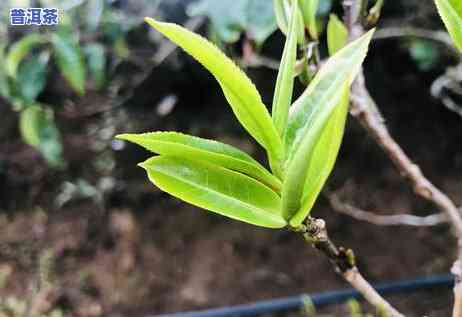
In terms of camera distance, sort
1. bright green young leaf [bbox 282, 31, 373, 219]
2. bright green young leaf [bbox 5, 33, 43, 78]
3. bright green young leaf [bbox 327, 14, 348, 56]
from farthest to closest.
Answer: bright green young leaf [bbox 5, 33, 43, 78]
bright green young leaf [bbox 327, 14, 348, 56]
bright green young leaf [bbox 282, 31, 373, 219]

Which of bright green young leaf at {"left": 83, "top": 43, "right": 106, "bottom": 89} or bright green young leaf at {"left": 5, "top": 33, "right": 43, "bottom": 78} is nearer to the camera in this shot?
bright green young leaf at {"left": 5, "top": 33, "right": 43, "bottom": 78}

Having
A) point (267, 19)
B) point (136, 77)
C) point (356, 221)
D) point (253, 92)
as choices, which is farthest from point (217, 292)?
point (253, 92)

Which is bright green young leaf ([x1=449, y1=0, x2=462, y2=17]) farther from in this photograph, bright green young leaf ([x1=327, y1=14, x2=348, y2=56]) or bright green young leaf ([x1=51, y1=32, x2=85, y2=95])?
bright green young leaf ([x1=51, y1=32, x2=85, y2=95])

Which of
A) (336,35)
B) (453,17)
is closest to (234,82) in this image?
(453,17)

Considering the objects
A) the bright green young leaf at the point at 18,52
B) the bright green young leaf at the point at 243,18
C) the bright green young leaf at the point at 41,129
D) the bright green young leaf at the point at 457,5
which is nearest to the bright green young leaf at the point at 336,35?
the bright green young leaf at the point at 457,5

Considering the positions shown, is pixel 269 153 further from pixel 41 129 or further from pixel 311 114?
pixel 41 129

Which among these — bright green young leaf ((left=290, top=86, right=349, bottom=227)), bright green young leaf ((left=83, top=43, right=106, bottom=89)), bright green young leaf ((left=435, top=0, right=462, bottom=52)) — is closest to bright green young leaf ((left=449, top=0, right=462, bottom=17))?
bright green young leaf ((left=435, top=0, right=462, bottom=52))
